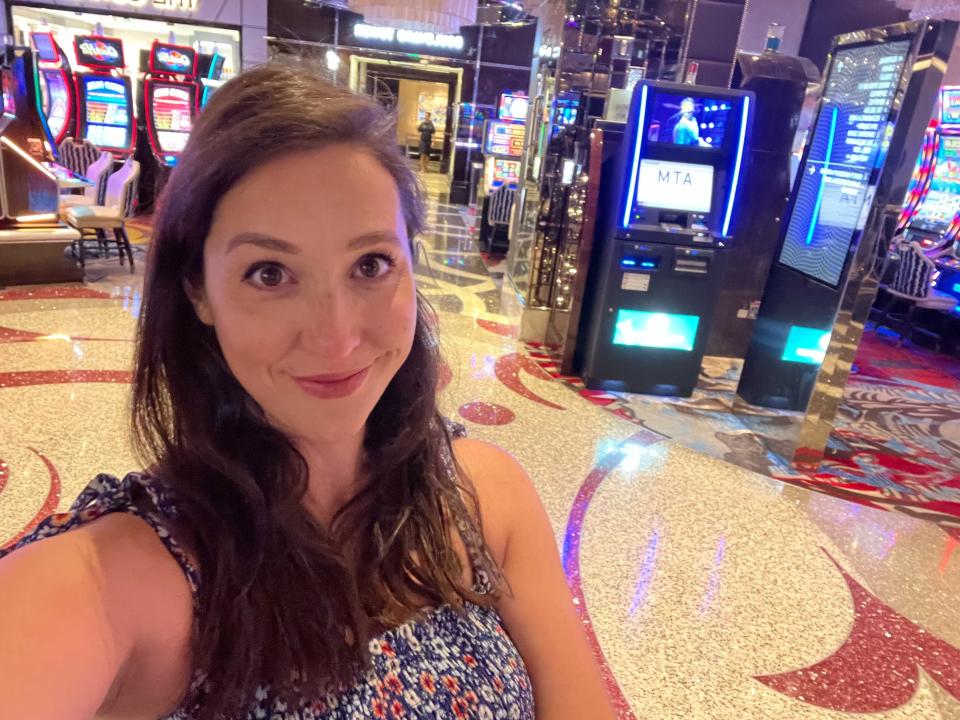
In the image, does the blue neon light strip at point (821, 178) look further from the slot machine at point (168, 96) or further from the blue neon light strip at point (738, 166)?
the slot machine at point (168, 96)

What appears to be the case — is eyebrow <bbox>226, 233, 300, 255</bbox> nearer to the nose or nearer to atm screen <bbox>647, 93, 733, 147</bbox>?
the nose

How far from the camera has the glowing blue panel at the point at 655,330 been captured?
3906 mm

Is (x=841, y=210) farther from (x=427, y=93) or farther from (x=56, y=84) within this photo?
(x=427, y=93)

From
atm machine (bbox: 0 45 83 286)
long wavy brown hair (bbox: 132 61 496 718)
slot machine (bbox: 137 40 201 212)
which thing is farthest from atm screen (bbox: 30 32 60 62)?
long wavy brown hair (bbox: 132 61 496 718)

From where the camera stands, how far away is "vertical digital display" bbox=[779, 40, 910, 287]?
3107 mm

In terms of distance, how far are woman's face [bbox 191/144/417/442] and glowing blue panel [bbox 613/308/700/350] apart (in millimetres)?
3274

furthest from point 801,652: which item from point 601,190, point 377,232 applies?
point 601,190

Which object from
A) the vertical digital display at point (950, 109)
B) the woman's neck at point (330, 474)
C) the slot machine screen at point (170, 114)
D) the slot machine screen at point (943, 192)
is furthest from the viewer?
the slot machine screen at point (170, 114)

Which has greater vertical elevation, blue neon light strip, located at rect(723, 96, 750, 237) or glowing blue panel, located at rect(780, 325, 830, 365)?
blue neon light strip, located at rect(723, 96, 750, 237)

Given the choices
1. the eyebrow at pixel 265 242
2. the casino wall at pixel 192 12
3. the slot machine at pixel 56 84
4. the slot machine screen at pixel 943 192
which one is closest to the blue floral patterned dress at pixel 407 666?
the eyebrow at pixel 265 242

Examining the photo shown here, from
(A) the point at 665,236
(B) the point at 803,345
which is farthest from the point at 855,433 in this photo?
(A) the point at 665,236

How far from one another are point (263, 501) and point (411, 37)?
41.4 ft

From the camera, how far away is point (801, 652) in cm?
200

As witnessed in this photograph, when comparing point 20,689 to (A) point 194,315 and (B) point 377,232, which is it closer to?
(A) point 194,315
